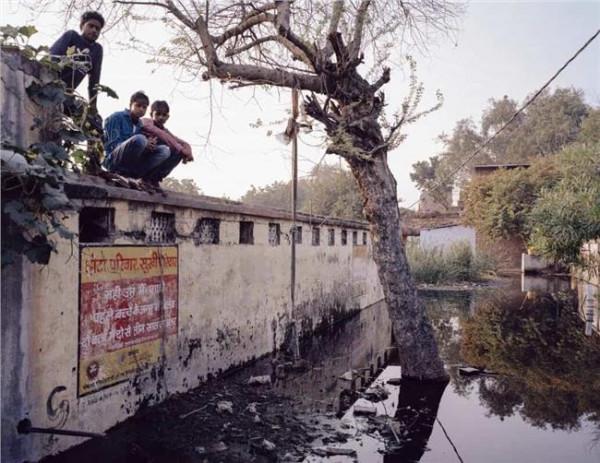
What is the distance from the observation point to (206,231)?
7.48 m

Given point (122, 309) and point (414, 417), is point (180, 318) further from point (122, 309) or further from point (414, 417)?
point (414, 417)

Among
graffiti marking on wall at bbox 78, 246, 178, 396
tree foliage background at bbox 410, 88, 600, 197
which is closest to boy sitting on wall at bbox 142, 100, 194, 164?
graffiti marking on wall at bbox 78, 246, 178, 396

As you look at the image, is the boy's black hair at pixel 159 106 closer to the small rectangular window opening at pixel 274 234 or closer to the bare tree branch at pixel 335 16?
the bare tree branch at pixel 335 16

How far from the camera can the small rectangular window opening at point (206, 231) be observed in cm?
718

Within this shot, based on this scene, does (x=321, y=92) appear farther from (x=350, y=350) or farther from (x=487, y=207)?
(x=487, y=207)

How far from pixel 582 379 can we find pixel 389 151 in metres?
4.59

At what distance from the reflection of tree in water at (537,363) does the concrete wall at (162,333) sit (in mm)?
3626

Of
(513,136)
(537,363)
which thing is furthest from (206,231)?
(513,136)

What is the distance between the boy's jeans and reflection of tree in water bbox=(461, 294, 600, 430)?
5.14 metres

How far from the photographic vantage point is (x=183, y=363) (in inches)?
265

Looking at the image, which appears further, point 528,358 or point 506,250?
point 506,250

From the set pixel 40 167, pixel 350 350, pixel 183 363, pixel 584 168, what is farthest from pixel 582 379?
pixel 584 168

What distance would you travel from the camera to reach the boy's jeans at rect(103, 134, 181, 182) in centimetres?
595

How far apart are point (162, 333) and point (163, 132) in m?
2.41
